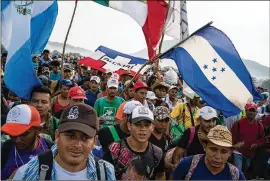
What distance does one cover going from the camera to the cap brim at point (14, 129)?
142 inches

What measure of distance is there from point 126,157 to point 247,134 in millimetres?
3921

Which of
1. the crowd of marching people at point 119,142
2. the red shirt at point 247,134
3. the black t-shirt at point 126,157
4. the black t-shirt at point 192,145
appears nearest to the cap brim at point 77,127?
the crowd of marching people at point 119,142

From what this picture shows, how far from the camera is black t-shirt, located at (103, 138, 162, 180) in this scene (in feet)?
12.8

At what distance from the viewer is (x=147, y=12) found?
9070 millimetres

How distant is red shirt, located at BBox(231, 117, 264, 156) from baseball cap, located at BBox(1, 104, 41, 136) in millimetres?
4362

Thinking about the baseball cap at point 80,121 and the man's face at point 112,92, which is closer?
the baseball cap at point 80,121

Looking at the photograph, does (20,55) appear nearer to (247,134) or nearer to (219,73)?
(219,73)

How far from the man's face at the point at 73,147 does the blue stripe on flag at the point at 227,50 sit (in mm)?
4275

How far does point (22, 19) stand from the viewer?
5.71m

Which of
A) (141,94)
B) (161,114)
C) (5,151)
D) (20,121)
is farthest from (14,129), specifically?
(141,94)

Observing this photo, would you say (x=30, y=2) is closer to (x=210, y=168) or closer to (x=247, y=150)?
(x=210, y=168)

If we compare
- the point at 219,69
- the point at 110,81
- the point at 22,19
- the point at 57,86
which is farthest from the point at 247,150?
the point at 22,19

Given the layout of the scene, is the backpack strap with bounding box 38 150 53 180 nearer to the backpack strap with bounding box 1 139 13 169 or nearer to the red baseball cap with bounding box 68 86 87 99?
the backpack strap with bounding box 1 139 13 169

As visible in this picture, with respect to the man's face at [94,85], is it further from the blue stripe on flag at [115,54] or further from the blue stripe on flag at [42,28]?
the blue stripe on flag at [115,54]
